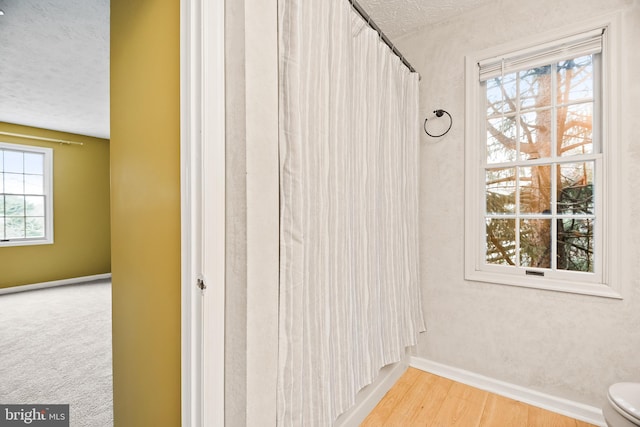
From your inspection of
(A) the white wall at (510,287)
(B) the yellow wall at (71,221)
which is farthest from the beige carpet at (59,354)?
(A) the white wall at (510,287)

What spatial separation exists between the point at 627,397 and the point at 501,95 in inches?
67.8

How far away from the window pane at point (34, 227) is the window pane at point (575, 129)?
6568mm

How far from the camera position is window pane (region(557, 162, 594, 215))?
169 centimetres

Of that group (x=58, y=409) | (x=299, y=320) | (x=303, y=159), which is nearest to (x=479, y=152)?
(x=303, y=159)

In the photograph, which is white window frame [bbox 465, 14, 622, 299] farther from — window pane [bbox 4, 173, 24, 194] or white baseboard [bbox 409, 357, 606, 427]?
window pane [bbox 4, 173, 24, 194]

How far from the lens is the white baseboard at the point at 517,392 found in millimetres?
1633

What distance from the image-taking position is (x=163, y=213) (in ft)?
3.76

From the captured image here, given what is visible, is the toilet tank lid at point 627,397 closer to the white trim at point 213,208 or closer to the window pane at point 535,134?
the window pane at point 535,134

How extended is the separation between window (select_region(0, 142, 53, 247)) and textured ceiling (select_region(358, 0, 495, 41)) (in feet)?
17.8

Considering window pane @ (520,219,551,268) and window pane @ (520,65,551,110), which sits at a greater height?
window pane @ (520,65,551,110)

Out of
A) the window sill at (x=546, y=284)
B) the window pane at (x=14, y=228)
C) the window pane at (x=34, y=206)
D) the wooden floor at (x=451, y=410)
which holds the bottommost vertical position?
the wooden floor at (x=451, y=410)

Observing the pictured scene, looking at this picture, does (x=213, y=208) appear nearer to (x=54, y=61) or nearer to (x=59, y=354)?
(x=59, y=354)

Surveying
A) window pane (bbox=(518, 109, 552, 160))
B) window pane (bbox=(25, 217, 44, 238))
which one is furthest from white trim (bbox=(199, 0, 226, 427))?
window pane (bbox=(25, 217, 44, 238))

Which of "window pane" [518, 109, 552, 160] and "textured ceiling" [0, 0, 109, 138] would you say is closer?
"window pane" [518, 109, 552, 160]
